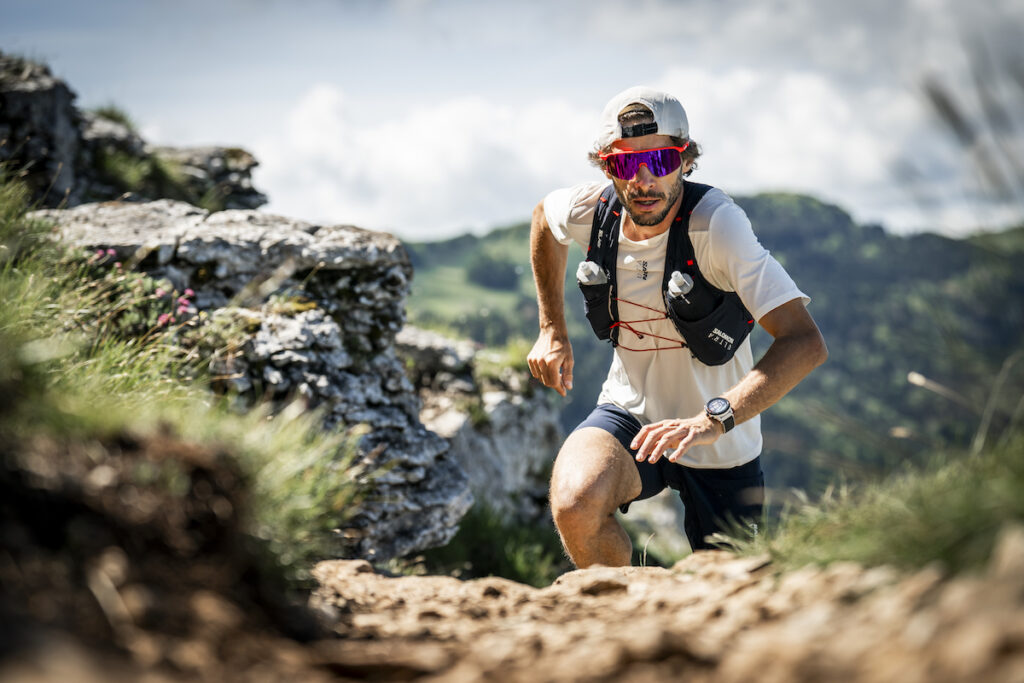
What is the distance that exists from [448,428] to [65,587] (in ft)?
24.7

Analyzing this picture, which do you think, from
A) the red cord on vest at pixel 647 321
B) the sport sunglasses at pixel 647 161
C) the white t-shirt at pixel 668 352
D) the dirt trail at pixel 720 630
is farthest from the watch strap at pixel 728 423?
the sport sunglasses at pixel 647 161

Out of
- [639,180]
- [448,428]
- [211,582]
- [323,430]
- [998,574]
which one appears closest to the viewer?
[998,574]

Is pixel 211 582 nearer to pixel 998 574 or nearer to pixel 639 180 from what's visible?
pixel 998 574

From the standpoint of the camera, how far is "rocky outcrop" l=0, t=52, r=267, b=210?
29.3ft

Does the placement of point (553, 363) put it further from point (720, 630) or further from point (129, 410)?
point (720, 630)

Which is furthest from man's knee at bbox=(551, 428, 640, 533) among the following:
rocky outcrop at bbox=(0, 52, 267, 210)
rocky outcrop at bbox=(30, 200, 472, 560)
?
rocky outcrop at bbox=(0, 52, 267, 210)

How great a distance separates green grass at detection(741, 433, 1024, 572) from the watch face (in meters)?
0.86

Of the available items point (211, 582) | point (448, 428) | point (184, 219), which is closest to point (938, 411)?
point (211, 582)

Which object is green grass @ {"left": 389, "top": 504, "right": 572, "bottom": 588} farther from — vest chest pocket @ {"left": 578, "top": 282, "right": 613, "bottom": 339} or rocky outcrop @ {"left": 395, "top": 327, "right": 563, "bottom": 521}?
vest chest pocket @ {"left": 578, "top": 282, "right": 613, "bottom": 339}

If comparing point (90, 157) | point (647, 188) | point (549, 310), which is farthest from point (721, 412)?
point (90, 157)

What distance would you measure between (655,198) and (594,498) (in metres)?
1.76

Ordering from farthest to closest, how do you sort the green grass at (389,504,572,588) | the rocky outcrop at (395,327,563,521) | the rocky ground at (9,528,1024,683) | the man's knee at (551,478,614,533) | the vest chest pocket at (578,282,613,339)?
1. the rocky outcrop at (395,327,563,521)
2. the green grass at (389,504,572,588)
3. the vest chest pocket at (578,282,613,339)
4. the man's knee at (551,478,614,533)
5. the rocky ground at (9,528,1024,683)

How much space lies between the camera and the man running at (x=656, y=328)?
4.18 meters

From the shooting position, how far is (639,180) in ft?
14.7
